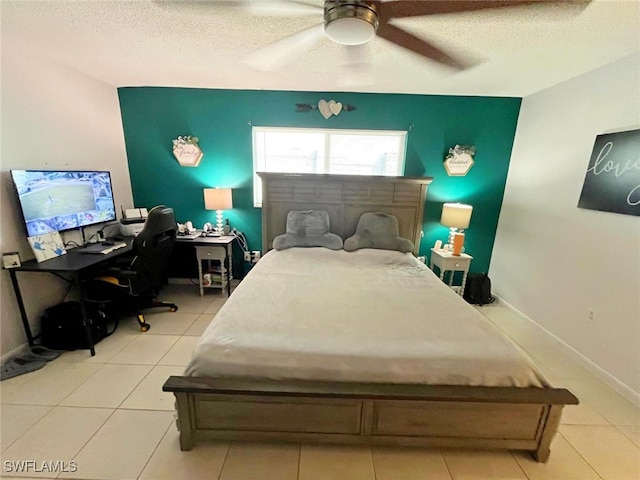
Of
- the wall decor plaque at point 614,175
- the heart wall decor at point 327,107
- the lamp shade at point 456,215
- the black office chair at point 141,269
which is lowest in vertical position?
the black office chair at point 141,269

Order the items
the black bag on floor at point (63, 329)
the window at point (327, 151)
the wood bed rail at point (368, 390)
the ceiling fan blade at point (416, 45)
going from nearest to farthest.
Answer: the wood bed rail at point (368, 390) < the ceiling fan blade at point (416, 45) < the black bag on floor at point (63, 329) < the window at point (327, 151)

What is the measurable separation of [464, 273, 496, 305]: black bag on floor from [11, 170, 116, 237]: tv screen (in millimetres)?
4166

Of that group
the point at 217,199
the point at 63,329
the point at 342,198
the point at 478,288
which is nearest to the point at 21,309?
the point at 63,329

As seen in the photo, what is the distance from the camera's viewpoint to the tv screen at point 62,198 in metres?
2.12

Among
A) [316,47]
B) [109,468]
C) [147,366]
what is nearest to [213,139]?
[316,47]

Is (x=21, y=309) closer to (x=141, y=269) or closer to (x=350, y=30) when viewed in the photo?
(x=141, y=269)

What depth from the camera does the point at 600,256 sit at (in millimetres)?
2188

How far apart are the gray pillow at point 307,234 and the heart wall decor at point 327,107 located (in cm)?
118

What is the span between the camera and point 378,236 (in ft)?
9.81

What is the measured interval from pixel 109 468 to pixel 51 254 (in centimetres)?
176

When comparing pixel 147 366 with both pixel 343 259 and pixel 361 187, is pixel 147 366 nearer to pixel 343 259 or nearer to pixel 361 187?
pixel 343 259

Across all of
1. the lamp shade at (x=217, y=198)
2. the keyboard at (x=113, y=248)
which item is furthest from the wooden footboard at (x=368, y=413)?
the lamp shade at (x=217, y=198)

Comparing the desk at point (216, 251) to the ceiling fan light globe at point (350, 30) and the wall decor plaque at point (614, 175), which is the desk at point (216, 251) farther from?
the wall decor plaque at point (614, 175)

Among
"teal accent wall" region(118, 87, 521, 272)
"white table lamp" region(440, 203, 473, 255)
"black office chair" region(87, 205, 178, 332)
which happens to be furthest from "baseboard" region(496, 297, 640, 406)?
"black office chair" region(87, 205, 178, 332)
